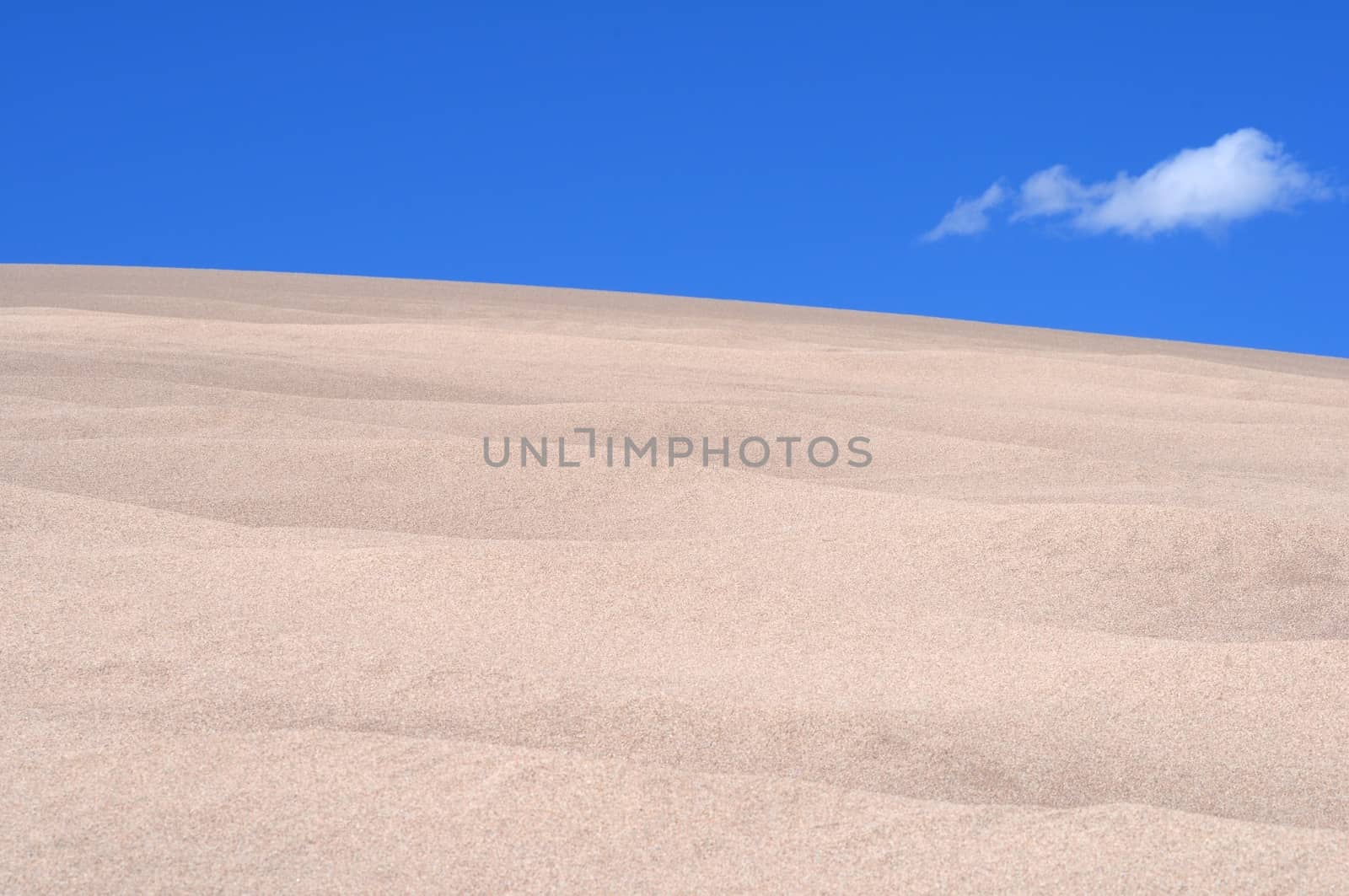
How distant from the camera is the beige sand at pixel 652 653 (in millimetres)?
2406

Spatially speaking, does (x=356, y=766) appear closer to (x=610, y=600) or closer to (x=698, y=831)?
(x=698, y=831)

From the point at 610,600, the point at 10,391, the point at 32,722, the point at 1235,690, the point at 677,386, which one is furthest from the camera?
the point at 677,386

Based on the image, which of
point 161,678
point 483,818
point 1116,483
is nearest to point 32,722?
point 161,678

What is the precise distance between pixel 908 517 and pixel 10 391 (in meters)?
5.45

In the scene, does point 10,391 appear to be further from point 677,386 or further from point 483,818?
point 483,818

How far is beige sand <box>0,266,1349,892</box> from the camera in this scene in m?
2.41

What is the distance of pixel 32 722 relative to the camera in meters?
2.92

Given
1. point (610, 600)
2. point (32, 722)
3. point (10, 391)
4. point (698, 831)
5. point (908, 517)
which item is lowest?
point (698, 831)

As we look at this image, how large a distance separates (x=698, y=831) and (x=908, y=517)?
2753 millimetres

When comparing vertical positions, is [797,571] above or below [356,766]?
above

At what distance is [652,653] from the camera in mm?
3572

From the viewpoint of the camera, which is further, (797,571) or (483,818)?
(797,571)

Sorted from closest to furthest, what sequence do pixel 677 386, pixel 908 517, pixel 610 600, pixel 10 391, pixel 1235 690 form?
1. pixel 1235 690
2. pixel 610 600
3. pixel 908 517
4. pixel 10 391
5. pixel 677 386

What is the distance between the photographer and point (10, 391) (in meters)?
7.45
